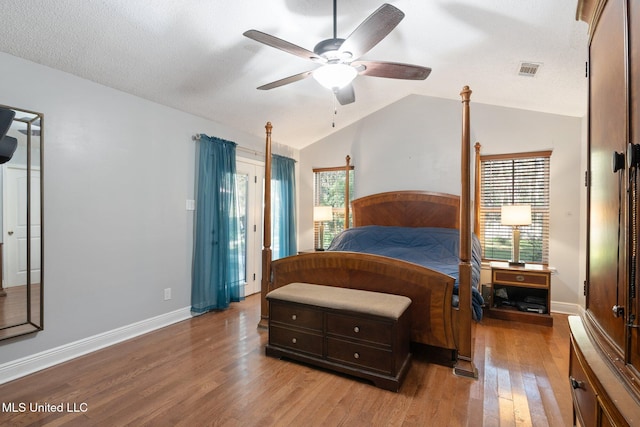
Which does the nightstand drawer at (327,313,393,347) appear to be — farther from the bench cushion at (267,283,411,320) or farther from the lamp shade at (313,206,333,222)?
the lamp shade at (313,206,333,222)

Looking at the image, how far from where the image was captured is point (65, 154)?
2562 millimetres

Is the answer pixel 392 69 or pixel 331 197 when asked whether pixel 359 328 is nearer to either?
pixel 392 69

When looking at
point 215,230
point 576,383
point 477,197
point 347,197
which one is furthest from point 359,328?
point 347,197

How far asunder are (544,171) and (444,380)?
2.91 metres

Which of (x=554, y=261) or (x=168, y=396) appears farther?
(x=554, y=261)

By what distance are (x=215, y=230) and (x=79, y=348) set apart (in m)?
1.69

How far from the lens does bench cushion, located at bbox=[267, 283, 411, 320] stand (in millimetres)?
2174

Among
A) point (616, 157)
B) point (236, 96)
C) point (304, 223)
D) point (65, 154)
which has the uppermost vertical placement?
point (236, 96)

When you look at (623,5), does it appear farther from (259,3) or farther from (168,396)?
(168,396)

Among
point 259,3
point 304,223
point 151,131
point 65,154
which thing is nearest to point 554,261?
point 304,223

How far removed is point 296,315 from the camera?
2508 millimetres

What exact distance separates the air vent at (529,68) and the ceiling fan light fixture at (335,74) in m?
1.77

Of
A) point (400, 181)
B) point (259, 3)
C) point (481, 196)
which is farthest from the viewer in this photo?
point (400, 181)

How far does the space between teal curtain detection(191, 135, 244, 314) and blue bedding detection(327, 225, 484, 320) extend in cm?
A: 137
